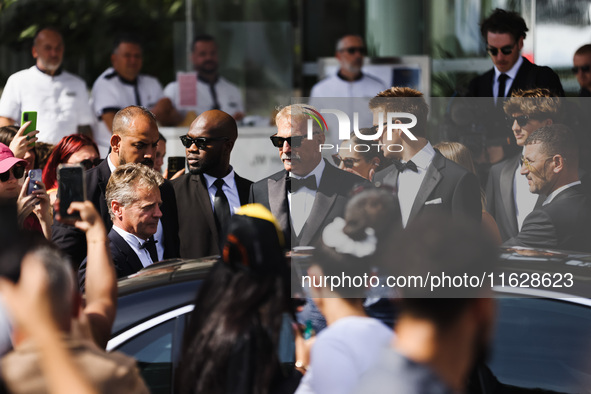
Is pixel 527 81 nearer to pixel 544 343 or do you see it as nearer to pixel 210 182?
pixel 210 182

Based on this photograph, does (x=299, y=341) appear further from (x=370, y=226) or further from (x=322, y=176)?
(x=322, y=176)

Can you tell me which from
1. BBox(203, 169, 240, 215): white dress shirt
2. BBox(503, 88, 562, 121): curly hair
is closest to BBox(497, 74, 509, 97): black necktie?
BBox(503, 88, 562, 121): curly hair

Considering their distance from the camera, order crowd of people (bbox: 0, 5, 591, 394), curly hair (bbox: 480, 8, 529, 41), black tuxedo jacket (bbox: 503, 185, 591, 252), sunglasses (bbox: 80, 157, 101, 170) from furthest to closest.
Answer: curly hair (bbox: 480, 8, 529, 41), sunglasses (bbox: 80, 157, 101, 170), black tuxedo jacket (bbox: 503, 185, 591, 252), crowd of people (bbox: 0, 5, 591, 394)

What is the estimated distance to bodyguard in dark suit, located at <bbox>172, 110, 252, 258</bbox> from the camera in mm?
5578

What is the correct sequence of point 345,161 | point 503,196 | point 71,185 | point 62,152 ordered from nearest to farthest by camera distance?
1. point 71,185
2. point 503,196
3. point 345,161
4. point 62,152

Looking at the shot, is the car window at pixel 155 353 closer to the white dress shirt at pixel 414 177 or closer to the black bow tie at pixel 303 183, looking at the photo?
the white dress shirt at pixel 414 177

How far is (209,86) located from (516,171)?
5603 mm

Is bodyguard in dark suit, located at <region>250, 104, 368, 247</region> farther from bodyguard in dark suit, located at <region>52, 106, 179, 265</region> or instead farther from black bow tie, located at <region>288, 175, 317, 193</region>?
bodyguard in dark suit, located at <region>52, 106, 179, 265</region>

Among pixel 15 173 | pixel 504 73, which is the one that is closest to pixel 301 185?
pixel 15 173

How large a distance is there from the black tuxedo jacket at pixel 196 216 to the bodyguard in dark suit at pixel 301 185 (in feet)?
1.24

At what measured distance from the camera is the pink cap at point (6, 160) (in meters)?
5.16

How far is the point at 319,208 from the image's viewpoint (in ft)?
15.6

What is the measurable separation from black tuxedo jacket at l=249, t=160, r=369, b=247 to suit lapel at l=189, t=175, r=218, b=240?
0.35 metres

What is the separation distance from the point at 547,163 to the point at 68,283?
119 inches
